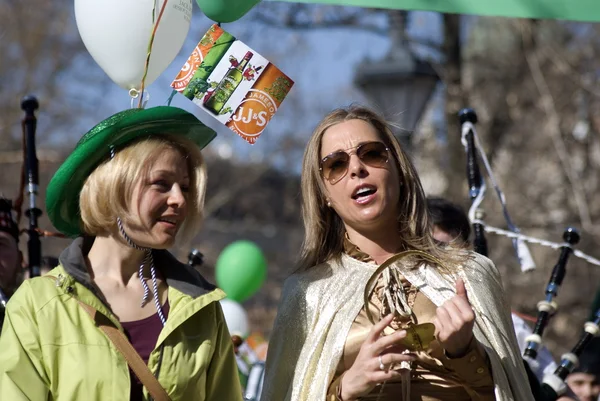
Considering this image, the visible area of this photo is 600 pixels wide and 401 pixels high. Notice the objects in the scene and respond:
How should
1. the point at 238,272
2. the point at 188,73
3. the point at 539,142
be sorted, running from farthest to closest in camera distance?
the point at 539,142 → the point at 238,272 → the point at 188,73

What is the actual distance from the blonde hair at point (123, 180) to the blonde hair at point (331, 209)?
595 mm

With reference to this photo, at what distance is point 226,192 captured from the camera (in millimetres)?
20250

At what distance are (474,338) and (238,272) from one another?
4.53m

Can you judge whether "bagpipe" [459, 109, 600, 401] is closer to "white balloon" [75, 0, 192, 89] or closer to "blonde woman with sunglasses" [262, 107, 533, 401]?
"blonde woman with sunglasses" [262, 107, 533, 401]

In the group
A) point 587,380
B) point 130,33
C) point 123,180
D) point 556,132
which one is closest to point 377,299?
point 123,180

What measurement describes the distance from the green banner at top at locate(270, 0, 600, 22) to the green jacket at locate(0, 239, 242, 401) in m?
1.93

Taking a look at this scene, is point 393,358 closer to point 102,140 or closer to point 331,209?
point 331,209

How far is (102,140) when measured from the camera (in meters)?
3.71

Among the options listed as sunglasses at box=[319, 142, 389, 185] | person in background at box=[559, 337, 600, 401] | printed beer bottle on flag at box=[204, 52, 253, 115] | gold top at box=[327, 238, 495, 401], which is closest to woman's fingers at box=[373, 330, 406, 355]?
gold top at box=[327, 238, 495, 401]

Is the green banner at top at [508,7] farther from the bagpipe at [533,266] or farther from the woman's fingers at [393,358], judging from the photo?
the woman's fingers at [393,358]

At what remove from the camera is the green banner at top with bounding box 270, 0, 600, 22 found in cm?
508

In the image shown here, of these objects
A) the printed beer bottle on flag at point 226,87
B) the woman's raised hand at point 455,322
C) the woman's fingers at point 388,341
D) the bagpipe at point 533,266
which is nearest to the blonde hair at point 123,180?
the printed beer bottle on flag at point 226,87

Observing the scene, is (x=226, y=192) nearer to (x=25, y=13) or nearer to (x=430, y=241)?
(x=25, y=13)

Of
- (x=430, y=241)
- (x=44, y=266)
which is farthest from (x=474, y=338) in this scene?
(x=44, y=266)
